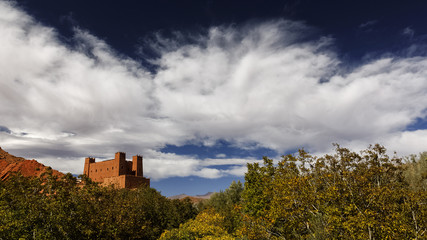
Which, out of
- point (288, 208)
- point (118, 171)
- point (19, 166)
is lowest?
point (288, 208)

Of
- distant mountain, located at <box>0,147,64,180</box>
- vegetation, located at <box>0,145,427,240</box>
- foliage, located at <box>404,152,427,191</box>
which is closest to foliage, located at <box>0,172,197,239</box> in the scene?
vegetation, located at <box>0,145,427,240</box>

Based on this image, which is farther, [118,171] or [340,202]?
[118,171]

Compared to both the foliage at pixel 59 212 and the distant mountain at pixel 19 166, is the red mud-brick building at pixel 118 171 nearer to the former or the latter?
the distant mountain at pixel 19 166

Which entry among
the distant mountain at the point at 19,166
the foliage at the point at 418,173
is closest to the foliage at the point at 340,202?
the foliage at the point at 418,173

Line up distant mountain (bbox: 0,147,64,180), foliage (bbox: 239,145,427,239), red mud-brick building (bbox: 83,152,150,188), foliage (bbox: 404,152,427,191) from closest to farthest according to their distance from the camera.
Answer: foliage (bbox: 239,145,427,239) < foliage (bbox: 404,152,427,191) < distant mountain (bbox: 0,147,64,180) < red mud-brick building (bbox: 83,152,150,188)

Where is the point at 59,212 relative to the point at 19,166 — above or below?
below

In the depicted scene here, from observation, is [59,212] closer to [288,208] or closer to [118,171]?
[288,208]

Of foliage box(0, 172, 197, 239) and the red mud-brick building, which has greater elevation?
the red mud-brick building

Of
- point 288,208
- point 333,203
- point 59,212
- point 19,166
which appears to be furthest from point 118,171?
point 333,203

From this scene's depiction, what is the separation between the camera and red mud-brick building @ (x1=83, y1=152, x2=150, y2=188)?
85062 millimetres

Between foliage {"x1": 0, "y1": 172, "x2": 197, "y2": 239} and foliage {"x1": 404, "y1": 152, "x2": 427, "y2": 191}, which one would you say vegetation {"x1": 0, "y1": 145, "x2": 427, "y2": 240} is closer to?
foliage {"x1": 0, "y1": 172, "x2": 197, "y2": 239}

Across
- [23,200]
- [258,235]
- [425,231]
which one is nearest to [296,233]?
[258,235]

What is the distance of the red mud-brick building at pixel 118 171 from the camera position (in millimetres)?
85062

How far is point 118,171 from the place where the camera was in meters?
88.9
